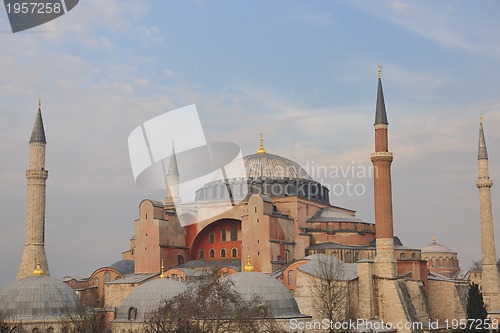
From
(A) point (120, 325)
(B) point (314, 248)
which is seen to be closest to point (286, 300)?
(A) point (120, 325)

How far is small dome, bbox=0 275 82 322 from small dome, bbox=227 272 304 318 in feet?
16.9

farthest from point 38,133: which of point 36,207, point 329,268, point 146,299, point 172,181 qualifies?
point 329,268

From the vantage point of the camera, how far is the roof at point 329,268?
27016 mm

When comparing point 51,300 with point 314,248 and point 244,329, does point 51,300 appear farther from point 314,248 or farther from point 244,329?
point 314,248

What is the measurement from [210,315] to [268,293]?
3.79m

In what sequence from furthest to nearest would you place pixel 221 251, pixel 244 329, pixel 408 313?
1. pixel 221 251
2. pixel 408 313
3. pixel 244 329

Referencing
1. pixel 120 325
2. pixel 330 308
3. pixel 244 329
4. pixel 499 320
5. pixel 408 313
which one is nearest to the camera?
pixel 244 329

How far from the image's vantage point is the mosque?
23328 millimetres

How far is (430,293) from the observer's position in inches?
1211

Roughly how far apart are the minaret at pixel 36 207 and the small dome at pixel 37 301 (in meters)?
6.07

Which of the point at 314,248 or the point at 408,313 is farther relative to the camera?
the point at 314,248

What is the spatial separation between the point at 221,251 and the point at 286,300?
438 inches

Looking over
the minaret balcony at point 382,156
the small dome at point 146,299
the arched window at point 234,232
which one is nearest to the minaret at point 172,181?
the arched window at point 234,232

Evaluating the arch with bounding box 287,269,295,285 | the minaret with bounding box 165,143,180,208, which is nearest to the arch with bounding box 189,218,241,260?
the minaret with bounding box 165,143,180,208
